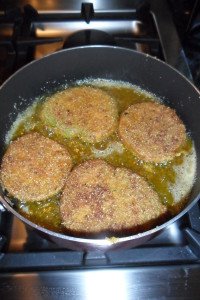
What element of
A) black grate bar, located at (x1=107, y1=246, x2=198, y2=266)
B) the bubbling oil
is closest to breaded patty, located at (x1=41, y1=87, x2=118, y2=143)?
the bubbling oil

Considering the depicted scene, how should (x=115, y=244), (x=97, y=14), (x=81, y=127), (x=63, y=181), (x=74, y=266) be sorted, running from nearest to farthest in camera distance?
(x=115, y=244) < (x=74, y=266) < (x=63, y=181) < (x=81, y=127) < (x=97, y=14)

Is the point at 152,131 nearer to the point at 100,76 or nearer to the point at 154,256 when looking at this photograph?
the point at 100,76

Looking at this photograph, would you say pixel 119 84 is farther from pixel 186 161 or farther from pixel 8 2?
pixel 8 2

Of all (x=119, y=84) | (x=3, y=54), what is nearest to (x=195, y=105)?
(x=119, y=84)

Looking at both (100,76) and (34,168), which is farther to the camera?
(100,76)

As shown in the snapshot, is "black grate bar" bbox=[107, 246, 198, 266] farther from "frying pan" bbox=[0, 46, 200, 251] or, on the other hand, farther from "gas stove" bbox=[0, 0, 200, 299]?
"frying pan" bbox=[0, 46, 200, 251]

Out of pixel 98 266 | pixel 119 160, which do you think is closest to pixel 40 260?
pixel 98 266

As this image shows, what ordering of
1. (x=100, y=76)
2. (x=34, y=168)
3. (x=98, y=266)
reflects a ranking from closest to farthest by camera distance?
1. (x=98, y=266)
2. (x=34, y=168)
3. (x=100, y=76)
